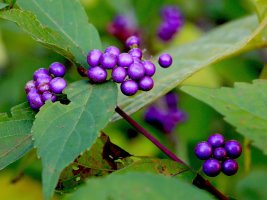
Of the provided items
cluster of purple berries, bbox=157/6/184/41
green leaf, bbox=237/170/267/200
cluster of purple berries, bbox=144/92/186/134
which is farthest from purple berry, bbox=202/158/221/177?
cluster of purple berries, bbox=157/6/184/41

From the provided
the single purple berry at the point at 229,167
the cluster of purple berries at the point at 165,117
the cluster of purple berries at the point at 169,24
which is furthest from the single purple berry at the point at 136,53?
the cluster of purple berries at the point at 169,24

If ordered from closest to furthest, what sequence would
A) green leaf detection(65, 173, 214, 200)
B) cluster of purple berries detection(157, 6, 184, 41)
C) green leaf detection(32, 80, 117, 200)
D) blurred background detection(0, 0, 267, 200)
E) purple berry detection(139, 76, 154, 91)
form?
1. green leaf detection(65, 173, 214, 200)
2. green leaf detection(32, 80, 117, 200)
3. purple berry detection(139, 76, 154, 91)
4. blurred background detection(0, 0, 267, 200)
5. cluster of purple berries detection(157, 6, 184, 41)

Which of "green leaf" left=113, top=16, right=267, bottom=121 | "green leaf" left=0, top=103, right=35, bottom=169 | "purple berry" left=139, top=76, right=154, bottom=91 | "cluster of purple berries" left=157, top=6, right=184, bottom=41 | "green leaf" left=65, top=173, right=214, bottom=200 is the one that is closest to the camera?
"green leaf" left=65, top=173, right=214, bottom=200

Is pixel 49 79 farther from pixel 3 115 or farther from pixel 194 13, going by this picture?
pixel 194 13

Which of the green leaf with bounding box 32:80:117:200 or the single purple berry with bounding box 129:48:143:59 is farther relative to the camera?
the single purple berry with bounding box 129:48:143:59

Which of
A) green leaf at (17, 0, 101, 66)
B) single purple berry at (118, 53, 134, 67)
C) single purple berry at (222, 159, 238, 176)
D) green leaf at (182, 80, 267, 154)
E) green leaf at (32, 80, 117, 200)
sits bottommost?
single purple berry at (222, 159, 238, 176)

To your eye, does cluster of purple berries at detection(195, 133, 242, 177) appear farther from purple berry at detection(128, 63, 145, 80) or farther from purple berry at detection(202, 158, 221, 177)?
purple berry at detection(128, 63, 145, 80)

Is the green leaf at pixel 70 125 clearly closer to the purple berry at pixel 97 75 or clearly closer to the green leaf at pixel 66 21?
the purple berry at pixel 97 75

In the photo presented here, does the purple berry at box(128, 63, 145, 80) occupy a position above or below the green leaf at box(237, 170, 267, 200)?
above
